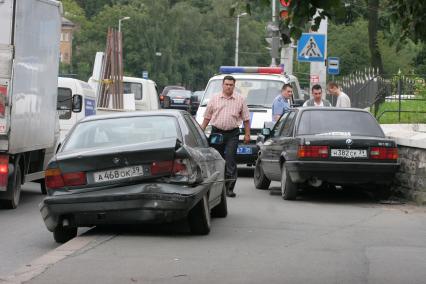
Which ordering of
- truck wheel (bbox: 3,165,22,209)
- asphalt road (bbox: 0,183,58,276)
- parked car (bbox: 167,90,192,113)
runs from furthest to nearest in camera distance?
parked car (bbox: 167,90,192,113)
truck wheel (bbox: 3,165,22,209)
asphalt road (bbox: 0,183,58,276)

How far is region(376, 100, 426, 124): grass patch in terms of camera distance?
2438 centimetres

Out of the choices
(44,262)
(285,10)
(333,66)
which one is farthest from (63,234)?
(333,66)

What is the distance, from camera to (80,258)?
8695 mm

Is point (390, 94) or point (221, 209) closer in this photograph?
point (221, 209)

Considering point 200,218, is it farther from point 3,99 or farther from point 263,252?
point 3,99

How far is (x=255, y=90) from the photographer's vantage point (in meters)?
21.8

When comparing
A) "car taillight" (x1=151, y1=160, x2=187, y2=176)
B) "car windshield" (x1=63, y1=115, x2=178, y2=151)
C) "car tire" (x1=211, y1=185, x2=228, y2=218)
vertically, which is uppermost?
"car windshield" (x1=63, y1=115, x2=178, y2=151)

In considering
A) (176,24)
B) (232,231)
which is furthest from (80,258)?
(176,24)

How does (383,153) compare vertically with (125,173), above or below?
above

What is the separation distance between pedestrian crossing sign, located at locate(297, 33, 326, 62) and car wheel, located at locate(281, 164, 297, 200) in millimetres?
10331

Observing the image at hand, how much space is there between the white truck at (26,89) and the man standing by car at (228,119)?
8.35ft

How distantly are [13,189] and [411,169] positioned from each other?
593 cm

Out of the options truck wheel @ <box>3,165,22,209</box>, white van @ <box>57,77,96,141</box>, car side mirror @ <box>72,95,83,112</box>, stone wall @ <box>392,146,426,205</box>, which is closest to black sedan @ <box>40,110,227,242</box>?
truck wheel @ <box>3,165,22,209</box>

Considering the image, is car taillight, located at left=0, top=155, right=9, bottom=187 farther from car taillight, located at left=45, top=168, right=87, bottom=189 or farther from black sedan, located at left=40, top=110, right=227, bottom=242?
car taillight, located at left=45, top=168, right=87, bottom=189
